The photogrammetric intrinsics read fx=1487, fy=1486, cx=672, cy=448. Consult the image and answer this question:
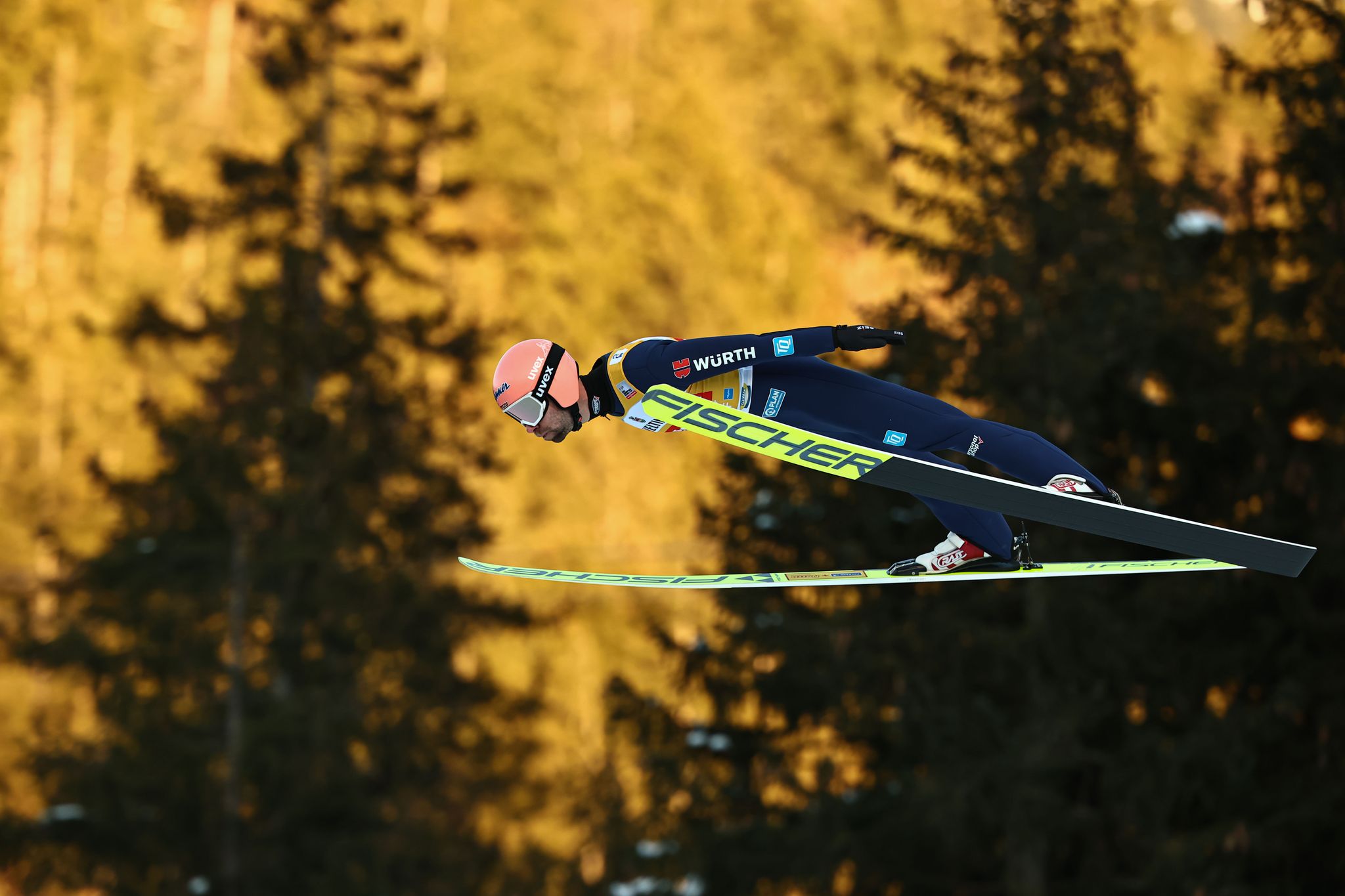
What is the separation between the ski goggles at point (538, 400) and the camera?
6.99 meters

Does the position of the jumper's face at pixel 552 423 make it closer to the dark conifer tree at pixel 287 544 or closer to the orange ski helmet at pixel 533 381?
the orange ski helmet at pixel 533 381

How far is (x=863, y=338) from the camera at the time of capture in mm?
6473

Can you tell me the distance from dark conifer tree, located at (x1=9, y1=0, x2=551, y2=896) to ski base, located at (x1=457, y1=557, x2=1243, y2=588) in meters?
12.1

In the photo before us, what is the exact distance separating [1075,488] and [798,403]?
1.38 metres

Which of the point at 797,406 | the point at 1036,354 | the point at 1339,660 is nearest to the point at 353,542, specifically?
the point at 1036,354

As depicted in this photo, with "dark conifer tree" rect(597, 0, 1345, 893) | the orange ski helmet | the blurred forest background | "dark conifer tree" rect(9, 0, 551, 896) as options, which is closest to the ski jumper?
the orange ski helmet

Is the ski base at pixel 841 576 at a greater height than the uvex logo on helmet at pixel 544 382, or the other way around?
the uvex logo on helmet at pixel 544 382

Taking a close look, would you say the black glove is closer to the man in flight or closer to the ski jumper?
the man in flight

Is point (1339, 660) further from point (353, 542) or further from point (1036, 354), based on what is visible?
point (353, 542)

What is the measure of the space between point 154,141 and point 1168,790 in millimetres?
32627

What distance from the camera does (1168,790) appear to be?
15.5 metres

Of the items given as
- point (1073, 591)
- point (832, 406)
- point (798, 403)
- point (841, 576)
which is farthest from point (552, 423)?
point (1073, 591)

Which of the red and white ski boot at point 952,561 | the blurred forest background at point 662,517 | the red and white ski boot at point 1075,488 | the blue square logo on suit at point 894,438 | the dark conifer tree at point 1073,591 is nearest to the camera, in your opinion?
the red and white ski boot at point 1075,488

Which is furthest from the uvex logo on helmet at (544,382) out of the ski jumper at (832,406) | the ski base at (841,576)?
the ski base at (841,576)
